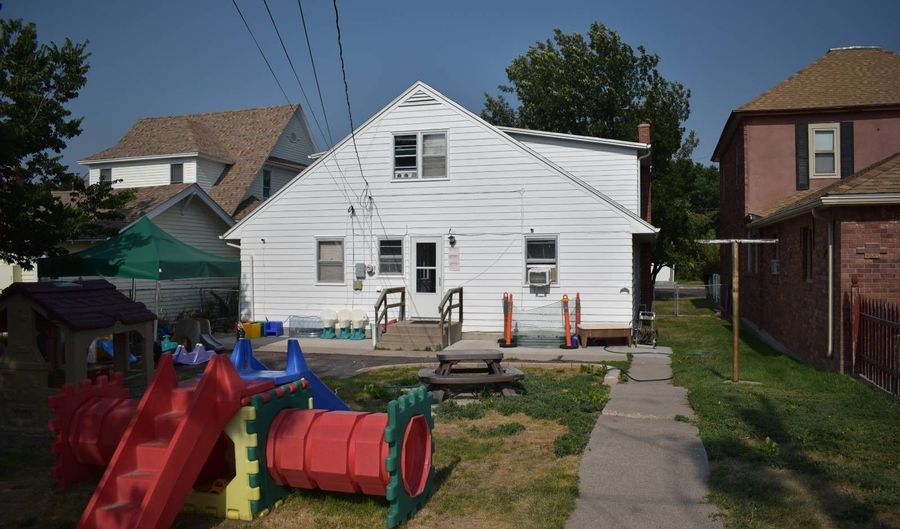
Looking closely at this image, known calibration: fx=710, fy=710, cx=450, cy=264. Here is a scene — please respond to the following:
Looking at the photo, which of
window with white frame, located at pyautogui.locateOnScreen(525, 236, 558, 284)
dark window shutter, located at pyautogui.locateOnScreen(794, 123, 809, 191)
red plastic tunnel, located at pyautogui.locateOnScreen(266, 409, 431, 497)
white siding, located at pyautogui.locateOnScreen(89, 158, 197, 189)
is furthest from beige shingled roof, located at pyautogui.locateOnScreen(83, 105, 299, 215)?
red plastic tunnel, located at pyautogui.locateOnScreen(266, 409, 431, 497)

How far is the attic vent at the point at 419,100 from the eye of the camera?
18062mm

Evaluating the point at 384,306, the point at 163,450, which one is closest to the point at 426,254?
the point at 384,306

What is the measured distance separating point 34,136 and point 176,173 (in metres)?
13.7

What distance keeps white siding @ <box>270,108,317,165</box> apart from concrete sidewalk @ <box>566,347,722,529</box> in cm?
2322

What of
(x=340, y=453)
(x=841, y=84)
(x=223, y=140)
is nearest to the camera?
(x=340, y=453)

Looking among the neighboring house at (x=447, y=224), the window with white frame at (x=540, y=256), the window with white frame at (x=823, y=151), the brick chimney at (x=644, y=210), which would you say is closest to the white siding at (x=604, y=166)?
the neighboring house at (x=447, y=224)

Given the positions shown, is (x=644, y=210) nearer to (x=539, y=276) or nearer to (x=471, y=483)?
(x=539, y=276)

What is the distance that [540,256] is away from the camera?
1745cm

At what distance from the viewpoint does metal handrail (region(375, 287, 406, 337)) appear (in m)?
16.8

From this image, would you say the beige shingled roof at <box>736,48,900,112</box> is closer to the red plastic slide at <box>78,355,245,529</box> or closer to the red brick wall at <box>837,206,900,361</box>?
the red brick wall at <box>837,206,900,361</box>

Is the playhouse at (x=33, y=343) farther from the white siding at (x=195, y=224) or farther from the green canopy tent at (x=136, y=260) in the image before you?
the white siding at (x=195, y=224)

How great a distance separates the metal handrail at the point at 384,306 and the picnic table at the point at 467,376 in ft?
20.6

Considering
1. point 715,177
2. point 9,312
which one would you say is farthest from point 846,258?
point 715,177

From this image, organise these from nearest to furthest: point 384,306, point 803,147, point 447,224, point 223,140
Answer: point 384,306 < point 447,224 < point 803,147 < point 223,140
